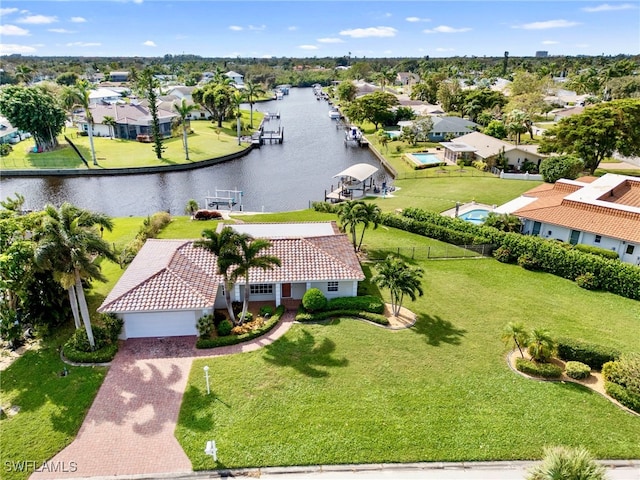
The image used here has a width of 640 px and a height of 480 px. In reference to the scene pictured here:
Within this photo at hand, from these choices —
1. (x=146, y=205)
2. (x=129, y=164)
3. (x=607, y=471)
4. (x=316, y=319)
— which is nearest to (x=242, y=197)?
(x=146, y=205)

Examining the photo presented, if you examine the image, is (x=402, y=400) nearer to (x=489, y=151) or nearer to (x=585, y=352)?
(x=585, y=352)

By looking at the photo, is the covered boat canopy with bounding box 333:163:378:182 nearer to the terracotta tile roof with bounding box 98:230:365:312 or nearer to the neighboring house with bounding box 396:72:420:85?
the terracotta tile roof with bounding box 98:230:365:312

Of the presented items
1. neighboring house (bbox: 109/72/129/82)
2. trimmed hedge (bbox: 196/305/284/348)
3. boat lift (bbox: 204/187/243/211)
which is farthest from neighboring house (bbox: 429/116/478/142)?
neighboring house (bbox: 109/72/129/82)

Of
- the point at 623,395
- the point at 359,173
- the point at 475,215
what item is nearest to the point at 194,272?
the point at 623,395

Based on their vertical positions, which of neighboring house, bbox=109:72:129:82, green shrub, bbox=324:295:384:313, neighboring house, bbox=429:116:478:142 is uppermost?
neighboring house, bbox=109:72:129:82

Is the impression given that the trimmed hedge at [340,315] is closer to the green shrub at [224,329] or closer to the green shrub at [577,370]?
the green shrub at [224,329]

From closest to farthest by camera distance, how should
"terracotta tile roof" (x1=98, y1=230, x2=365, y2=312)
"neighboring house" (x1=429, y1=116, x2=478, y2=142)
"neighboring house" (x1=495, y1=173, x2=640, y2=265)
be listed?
"terracotta tile roof" (x1=98, y1=230, x2=365, y2=312) < "neighboring house" (x1=495, y1=173, x2=640, y2=265) < "neighboring house" (x1=429, y1=116, x2=478, y2=142)

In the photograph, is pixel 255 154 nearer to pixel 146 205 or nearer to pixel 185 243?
pixel 146 205
